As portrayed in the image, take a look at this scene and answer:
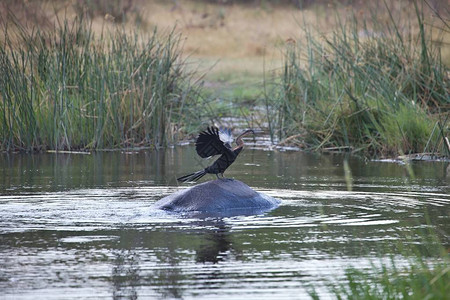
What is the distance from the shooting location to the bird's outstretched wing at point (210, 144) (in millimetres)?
6914

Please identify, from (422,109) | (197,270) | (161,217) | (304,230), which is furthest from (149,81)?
(197,270)

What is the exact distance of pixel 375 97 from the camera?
11391 millimetres

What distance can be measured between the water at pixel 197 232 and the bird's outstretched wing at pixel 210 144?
22.5 inches

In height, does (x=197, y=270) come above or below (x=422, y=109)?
below

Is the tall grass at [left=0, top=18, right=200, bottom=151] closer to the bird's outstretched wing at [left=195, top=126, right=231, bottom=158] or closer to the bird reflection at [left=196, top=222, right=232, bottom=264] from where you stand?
the bird's outstretched wing at [left=195, top=126, right=231, bottom=158]

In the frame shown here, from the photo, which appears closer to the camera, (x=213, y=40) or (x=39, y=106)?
(x=39, y=106)

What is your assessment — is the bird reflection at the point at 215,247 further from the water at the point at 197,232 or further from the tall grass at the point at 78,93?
the tall grass at the point at 78,93

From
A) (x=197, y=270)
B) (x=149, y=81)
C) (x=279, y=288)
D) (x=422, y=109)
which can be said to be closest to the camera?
(x=279, y=288)

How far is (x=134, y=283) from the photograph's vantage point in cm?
460

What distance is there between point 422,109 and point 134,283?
7.04 metres

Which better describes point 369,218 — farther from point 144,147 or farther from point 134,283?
point 144,147

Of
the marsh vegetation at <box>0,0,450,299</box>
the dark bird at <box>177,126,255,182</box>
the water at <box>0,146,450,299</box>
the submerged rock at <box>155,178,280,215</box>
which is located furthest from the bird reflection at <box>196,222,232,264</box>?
the marsh vegetation at <box>0,0,450,299</box>

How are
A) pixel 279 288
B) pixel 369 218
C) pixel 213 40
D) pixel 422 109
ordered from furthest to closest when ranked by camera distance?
pixel 213 40 < pixel 422 109 < pixel 369 218 < pixel 279 288

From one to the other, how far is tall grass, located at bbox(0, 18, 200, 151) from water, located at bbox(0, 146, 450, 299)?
1745 millimetres
